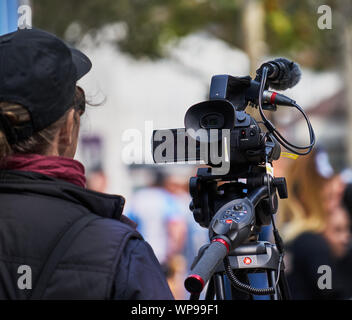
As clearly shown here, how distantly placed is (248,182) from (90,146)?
987 centimetres

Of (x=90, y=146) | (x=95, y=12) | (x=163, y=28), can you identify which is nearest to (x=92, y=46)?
(x=95, y=12)

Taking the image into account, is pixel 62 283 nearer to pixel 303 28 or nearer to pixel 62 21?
pixel 62 21

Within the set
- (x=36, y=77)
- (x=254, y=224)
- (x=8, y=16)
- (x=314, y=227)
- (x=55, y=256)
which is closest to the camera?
(x=55, y=256)

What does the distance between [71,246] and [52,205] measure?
12 cm

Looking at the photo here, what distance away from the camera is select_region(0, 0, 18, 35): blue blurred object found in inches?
Answer: 89.6

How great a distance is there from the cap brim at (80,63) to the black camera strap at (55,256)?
1.47 feet

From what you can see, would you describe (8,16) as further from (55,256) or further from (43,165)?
(55,256)

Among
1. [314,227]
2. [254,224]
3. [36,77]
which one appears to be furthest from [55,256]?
[314,227]

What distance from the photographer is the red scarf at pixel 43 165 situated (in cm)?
153

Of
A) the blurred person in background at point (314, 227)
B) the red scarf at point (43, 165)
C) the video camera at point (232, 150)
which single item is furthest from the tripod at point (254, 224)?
the blurred person in background at point (314, 227)

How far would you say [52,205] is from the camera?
148cm

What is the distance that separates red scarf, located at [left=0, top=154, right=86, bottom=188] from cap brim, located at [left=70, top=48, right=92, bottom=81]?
27 centimetres

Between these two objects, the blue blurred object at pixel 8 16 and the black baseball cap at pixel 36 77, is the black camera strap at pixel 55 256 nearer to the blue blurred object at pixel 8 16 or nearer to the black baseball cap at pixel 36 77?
the black baseball cap at pixel 36 77
